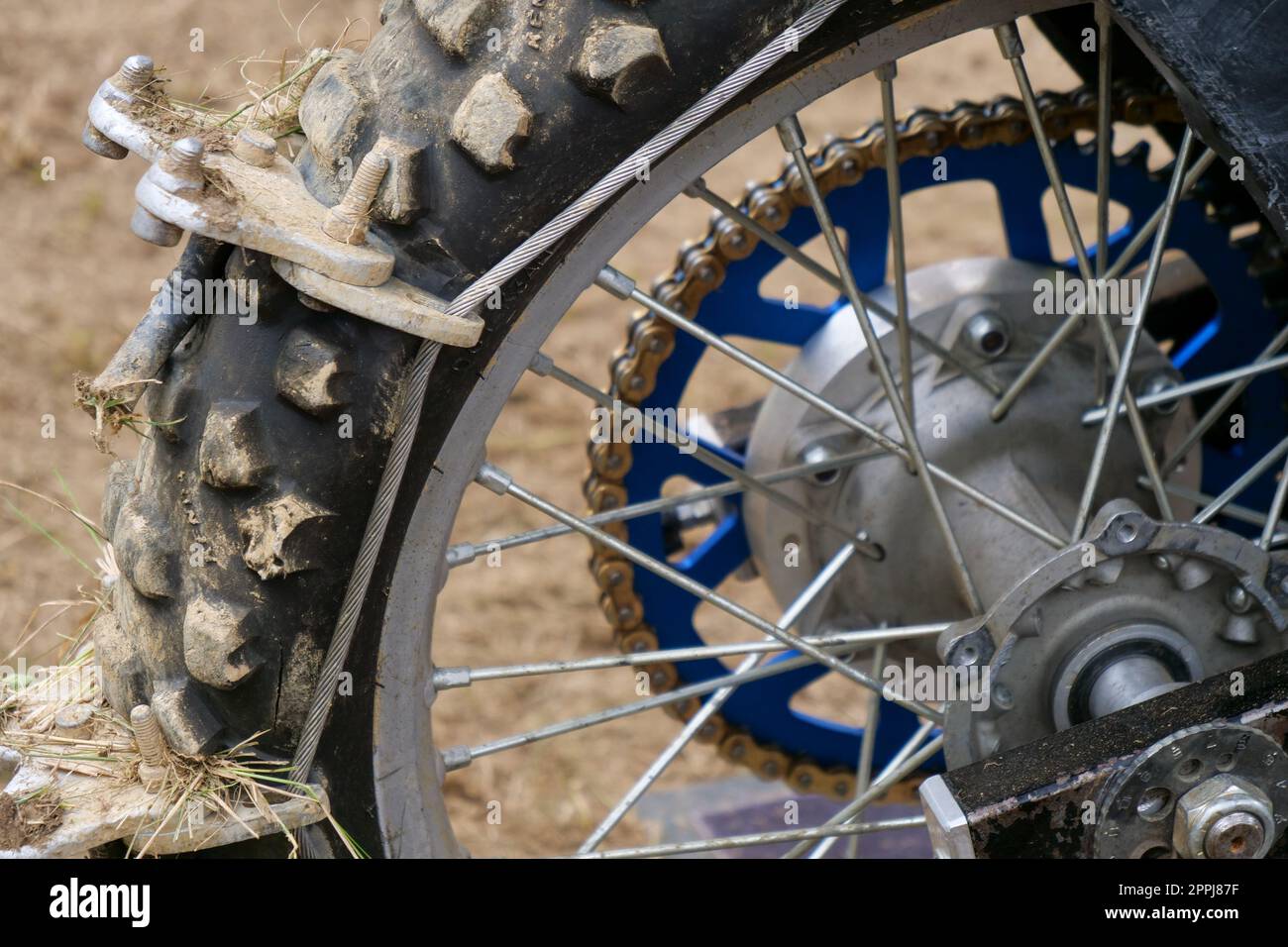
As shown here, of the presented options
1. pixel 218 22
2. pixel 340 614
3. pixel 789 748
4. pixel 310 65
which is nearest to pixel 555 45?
pixel 310 65

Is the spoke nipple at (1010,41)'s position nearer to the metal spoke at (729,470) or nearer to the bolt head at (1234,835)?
the metal spoke at (729,470)

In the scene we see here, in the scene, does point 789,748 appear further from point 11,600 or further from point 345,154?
point 11,600

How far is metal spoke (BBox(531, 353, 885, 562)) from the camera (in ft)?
4.55

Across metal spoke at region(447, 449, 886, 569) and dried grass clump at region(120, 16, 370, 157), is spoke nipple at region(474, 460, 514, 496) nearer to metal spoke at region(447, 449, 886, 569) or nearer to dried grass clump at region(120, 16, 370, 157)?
metal spoke at region(447, 449, 886, 569)

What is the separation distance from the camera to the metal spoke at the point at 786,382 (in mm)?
1273

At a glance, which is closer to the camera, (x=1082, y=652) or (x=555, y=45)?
(x=555, y=45)

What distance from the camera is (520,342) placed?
120 centimetres

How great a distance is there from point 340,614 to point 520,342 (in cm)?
25

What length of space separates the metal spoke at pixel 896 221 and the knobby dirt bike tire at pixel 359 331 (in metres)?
0.15

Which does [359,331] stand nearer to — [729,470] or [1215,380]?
[729,470]

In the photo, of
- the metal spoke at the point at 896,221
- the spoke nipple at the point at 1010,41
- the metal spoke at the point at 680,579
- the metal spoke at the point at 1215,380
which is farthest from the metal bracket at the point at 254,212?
the metal spoke at the point at 1215,380

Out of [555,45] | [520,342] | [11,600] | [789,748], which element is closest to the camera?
[555,45]

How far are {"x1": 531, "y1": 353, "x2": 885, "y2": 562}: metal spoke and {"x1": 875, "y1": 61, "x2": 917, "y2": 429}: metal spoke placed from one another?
170mm

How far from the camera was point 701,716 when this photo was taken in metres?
1.64
